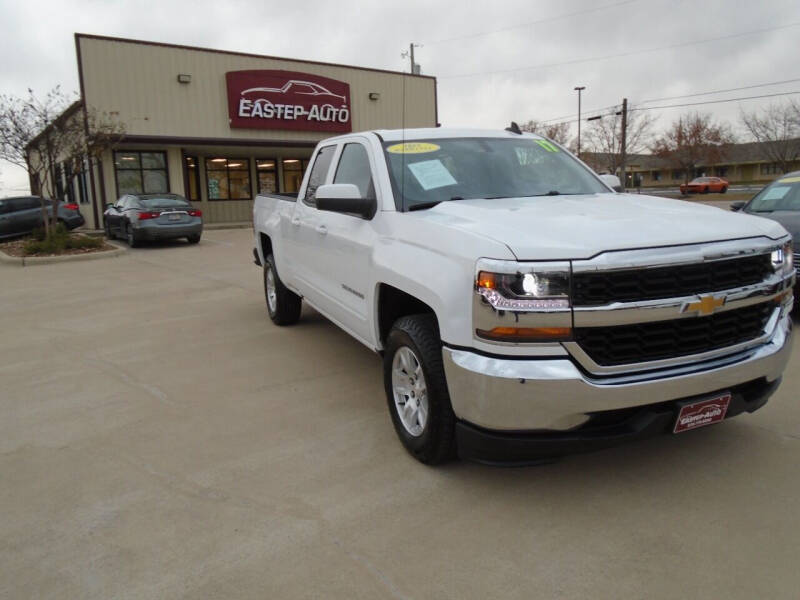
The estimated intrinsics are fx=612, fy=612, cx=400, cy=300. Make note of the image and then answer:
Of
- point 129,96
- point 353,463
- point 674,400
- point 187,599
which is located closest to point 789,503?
point 674,400

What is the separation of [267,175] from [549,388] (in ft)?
85.1

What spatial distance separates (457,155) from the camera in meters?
4.27

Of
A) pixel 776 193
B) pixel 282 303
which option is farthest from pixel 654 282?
pixel 776 193

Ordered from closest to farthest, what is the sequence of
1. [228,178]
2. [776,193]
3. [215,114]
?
1. [776,193]
2. [215,114]
3. [228,178]

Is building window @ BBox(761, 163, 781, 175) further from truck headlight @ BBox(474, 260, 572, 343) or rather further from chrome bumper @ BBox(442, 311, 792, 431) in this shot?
truck headlight @ BBox(474, 260, 572, 343)

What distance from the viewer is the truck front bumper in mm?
2650

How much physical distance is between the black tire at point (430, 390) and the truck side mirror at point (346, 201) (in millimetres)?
834

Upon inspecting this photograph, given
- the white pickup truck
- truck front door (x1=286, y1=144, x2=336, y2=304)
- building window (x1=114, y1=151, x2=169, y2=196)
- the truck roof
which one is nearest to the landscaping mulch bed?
building window (x1=114, y1=151, x2=169, y2=196)

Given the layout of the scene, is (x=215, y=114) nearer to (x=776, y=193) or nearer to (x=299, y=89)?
(x=299, y=89)

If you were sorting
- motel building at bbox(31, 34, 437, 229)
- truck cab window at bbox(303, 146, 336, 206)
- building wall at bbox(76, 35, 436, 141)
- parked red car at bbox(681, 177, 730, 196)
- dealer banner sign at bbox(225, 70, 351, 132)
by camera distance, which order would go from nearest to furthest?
truck cab window at bbox(303, 146, 336, 206)
building wall at bbox(76, 35, 436, 141)
motel building at bbox(31, 34, 437, 229)
dealer banner sign at bbox(225, 70, 351, 132)
parked red car at bbox(681, 177, 730, 196)

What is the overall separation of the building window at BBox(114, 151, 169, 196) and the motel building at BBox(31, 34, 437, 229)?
0.04 meters

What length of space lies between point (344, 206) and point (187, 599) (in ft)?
7.53

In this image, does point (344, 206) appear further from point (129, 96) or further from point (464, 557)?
point (129, 96)

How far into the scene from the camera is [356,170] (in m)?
4.62
